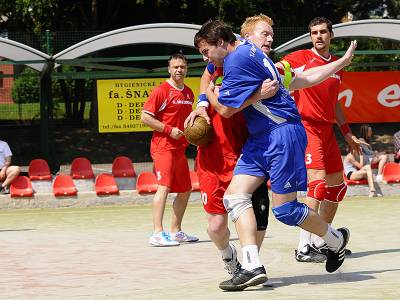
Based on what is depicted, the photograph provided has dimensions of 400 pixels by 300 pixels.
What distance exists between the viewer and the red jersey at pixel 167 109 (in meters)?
11.1

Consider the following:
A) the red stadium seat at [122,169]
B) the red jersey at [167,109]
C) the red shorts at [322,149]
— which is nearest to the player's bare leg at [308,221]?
the red shorts at [322,149]

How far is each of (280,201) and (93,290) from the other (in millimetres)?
1622

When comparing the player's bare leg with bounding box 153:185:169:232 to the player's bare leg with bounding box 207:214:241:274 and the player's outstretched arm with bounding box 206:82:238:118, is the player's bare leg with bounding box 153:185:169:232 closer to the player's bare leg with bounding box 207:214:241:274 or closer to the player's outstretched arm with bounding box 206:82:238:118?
the player's bare leg with bounding box 207:214:241:274

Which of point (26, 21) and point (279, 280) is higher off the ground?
point (26, 21)

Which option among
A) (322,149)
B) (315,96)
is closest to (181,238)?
(322,149)

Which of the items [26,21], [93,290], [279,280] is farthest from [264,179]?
[26,21]

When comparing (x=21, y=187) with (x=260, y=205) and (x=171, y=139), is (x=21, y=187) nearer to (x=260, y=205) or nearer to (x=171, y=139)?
(x=171, y=139)

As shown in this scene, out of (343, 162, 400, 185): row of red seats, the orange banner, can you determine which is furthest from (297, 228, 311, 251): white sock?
the orange banner

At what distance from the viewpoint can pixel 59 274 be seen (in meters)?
8.62

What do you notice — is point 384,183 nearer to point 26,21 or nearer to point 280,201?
point 280,201

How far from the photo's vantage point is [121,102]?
18.4 metres

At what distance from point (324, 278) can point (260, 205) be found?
83 cm

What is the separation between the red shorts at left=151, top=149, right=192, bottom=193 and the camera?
11.1 m

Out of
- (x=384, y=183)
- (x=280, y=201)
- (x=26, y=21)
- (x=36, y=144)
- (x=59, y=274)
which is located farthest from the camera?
(x=26, y=21)
